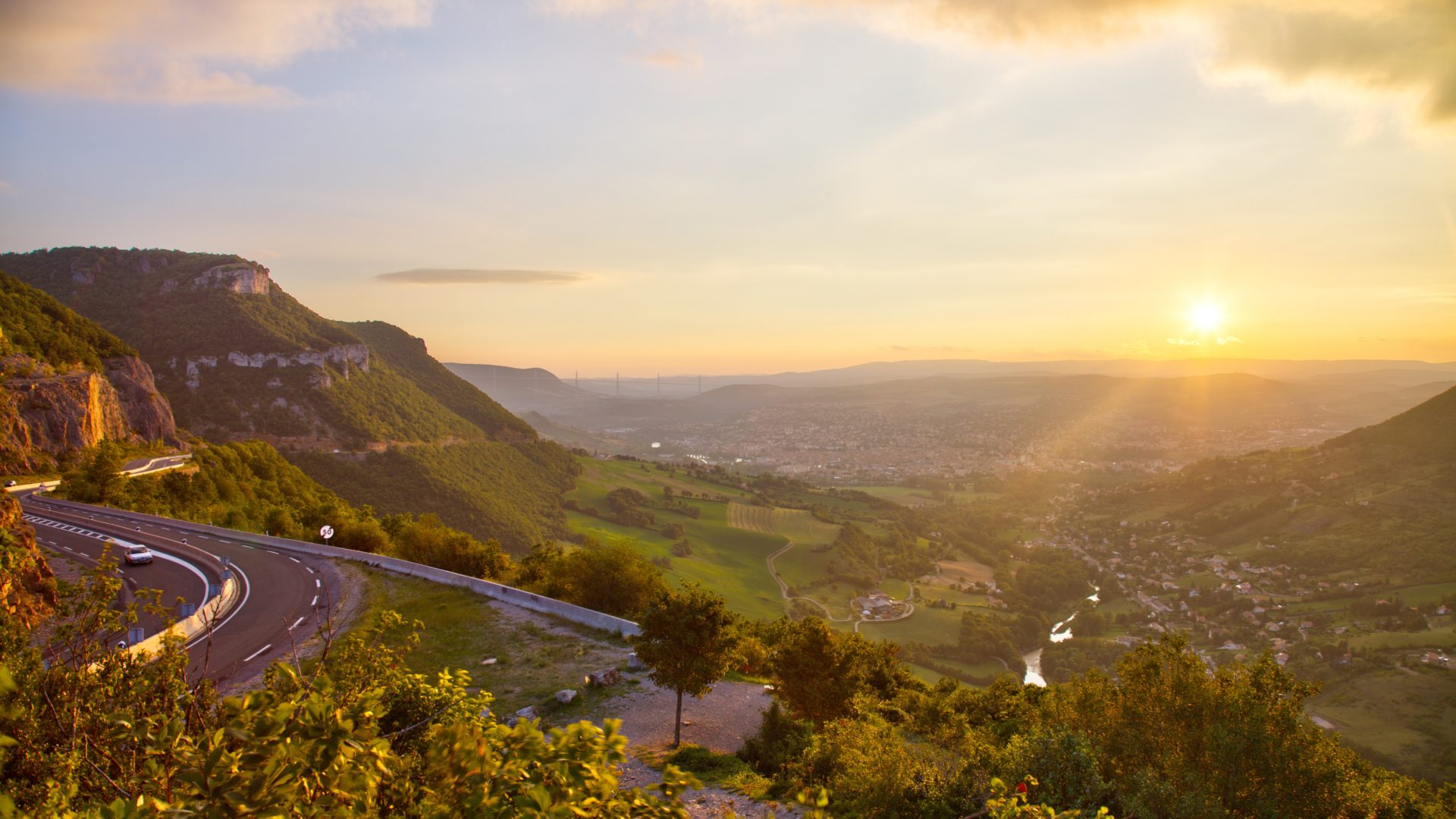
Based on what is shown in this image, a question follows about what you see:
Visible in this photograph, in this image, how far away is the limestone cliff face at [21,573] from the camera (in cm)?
1625

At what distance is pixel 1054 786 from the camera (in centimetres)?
1261

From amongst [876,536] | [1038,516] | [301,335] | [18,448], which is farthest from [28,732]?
[1038,516]

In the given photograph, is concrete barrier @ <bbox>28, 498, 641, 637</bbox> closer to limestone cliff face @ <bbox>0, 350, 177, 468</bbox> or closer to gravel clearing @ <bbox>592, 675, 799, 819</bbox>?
gravel clearing @ <bbox>592, 675, 799, 819</bbox>

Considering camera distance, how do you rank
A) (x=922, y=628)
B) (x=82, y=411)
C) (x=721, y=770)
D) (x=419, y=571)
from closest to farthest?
(x=721, y=770) → (x=419, y=571) → (x=82, y=411) → (x=922, y=628)

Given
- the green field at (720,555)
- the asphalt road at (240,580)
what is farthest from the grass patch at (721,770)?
the green field at (720,555)

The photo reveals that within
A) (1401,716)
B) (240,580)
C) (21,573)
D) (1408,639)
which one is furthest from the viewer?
(1408,639)

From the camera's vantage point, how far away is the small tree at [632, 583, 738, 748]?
1891 centimetres

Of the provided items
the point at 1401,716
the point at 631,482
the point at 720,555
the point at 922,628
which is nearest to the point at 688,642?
the point at 1401,716

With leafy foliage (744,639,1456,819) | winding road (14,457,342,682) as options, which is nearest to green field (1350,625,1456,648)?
leafy foliage (744,639,1456,819)

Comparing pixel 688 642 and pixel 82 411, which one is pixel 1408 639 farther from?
pixel 82 411

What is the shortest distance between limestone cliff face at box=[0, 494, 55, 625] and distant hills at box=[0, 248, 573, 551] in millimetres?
56343

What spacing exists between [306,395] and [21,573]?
77.4m

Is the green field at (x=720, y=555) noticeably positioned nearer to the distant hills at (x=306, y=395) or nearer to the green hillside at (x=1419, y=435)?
the distant hills at (x=306, y=395)

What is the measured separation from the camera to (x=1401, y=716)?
4562 cm
